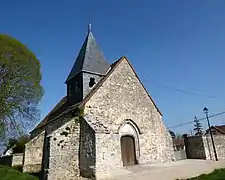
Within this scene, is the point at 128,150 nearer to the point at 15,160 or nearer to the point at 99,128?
the point at 99,128

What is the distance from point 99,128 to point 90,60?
6.33 meters

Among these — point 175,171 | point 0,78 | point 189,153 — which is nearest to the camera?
point 175,171

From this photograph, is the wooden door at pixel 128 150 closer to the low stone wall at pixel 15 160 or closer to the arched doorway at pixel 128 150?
the arched doorway at pixel 128 150

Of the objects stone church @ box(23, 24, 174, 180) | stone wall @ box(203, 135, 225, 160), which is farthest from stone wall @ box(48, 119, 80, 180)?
stone wall @ box(203, 135, 225, 160)

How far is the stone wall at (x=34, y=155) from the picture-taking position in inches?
651

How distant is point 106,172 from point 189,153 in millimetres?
11872

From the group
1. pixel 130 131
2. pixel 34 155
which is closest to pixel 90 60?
pixel 130 131

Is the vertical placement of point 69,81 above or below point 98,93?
above

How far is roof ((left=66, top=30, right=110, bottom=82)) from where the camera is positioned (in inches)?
631

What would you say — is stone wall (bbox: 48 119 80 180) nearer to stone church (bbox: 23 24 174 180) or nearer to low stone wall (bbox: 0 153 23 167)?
stone church (bbox: 23 24 174 180)

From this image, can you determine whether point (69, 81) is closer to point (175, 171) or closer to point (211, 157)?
point (175, 171)

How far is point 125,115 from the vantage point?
14742 millimetres

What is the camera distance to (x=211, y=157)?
1898 centimetres

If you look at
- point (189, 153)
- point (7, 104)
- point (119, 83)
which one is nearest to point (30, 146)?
point (7, 104)
